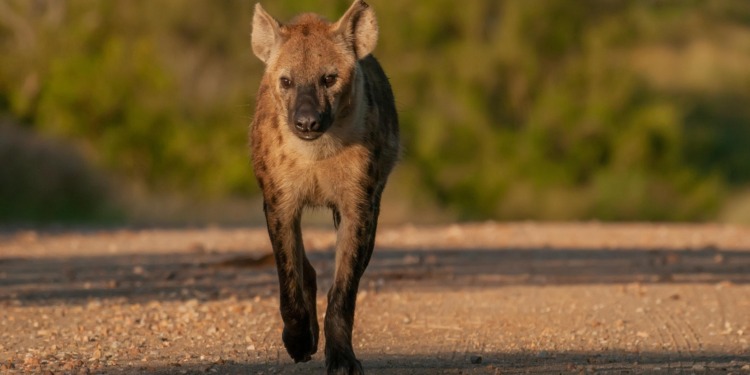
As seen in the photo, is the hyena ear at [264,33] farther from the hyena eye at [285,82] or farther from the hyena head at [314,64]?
the hyena eye at [285,82]

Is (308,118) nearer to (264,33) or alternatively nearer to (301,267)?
(264,33)

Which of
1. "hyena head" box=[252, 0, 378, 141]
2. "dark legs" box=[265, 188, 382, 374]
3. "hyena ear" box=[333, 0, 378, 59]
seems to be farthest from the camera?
"hyena ear" box=[333, 0, 378, 59]

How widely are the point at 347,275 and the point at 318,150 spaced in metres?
0.61

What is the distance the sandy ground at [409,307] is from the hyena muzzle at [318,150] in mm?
386

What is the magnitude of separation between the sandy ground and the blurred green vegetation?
6943 mm

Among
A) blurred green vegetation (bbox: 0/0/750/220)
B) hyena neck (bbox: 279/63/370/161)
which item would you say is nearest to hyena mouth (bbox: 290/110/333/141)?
hyena neck (bbox: 279/63/370/161)

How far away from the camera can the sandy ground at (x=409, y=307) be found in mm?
7180

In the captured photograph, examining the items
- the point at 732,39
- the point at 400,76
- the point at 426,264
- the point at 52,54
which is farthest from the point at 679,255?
the point at 732,39

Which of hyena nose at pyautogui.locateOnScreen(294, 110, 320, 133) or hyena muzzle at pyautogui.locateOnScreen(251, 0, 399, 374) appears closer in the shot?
hyena nose at pyautogui.locateOnScreen(294, 110, 320, 133)

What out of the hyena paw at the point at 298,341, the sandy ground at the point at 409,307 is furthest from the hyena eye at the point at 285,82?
the sandy ground at the point at 409,307

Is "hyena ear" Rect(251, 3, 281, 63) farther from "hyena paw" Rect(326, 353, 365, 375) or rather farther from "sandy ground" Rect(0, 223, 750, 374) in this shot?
"hyena paw" Rect(326, 353, 365, 375)

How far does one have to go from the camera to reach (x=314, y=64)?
7.23m

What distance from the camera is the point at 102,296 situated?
982cm

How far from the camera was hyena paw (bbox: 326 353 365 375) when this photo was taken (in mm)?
6578
